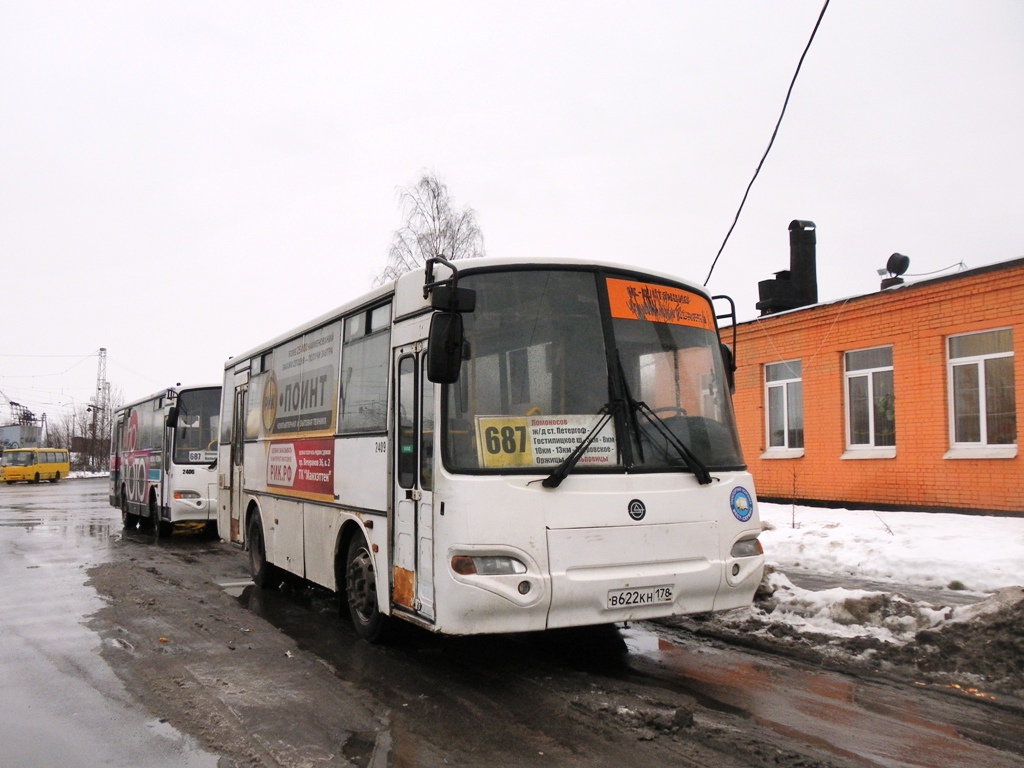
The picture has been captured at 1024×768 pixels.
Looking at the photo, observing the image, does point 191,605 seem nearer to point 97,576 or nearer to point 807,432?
point 97,576

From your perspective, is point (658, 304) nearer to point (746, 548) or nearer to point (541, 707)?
point (746, 548)

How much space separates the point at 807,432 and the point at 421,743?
551 inches

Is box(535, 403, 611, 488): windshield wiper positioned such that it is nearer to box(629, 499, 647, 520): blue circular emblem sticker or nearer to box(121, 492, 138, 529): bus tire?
box(629, 499, 647, 520): blue circular emblem sticker

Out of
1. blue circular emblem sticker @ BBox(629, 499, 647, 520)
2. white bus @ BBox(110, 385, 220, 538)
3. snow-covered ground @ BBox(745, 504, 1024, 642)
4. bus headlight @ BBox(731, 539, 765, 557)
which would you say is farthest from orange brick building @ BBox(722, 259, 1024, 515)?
white bus @ BBox(110, 385, 220, 538)

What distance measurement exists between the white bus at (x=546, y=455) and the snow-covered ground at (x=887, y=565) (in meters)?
1.60

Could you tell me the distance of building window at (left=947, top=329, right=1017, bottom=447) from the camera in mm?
13484

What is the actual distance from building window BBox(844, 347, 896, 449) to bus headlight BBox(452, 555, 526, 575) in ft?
39.3

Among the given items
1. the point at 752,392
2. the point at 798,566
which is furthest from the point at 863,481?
the point at 798,566

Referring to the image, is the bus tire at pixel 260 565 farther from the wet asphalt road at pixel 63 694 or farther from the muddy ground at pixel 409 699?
the wet asphalt road at pixel 63 694

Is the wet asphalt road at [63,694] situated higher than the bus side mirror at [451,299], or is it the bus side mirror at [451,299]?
the bus side mirror at [451,299]

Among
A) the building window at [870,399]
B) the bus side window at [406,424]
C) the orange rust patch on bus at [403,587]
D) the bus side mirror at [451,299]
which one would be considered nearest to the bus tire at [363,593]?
the orange rust patch on bus at [403,587]

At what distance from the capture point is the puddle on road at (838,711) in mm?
4676

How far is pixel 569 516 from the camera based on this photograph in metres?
5.71

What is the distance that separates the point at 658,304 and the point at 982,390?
9.69m
